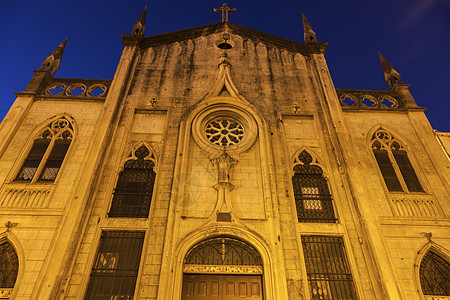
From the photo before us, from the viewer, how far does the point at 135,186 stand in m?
11.0

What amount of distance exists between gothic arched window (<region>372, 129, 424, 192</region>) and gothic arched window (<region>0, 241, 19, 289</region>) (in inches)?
522

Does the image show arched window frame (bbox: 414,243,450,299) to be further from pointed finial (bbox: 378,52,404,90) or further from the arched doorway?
pointed finial (bbox: 378,52,404,90)

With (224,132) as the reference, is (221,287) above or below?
below

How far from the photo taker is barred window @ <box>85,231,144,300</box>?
870cm

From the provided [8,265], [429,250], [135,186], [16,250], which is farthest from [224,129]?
[8,265]

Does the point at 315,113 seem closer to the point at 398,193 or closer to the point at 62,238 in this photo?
the point at 398,193

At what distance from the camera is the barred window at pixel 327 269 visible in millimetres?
8992

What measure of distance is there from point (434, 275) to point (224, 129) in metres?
9.15

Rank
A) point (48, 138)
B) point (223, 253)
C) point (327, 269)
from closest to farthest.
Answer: point (327, 269) < point (223, 253) < point (48, 138)

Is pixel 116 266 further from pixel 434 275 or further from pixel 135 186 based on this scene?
→ pixel 434 275

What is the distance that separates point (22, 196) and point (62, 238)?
2.64 m

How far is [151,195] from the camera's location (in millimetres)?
10688

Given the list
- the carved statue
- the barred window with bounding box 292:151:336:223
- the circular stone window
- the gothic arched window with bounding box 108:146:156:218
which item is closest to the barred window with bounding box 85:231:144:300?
the gothic arched window with bounding box 108:146:156:218

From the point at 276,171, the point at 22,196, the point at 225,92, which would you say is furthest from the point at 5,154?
the point at 276,171
